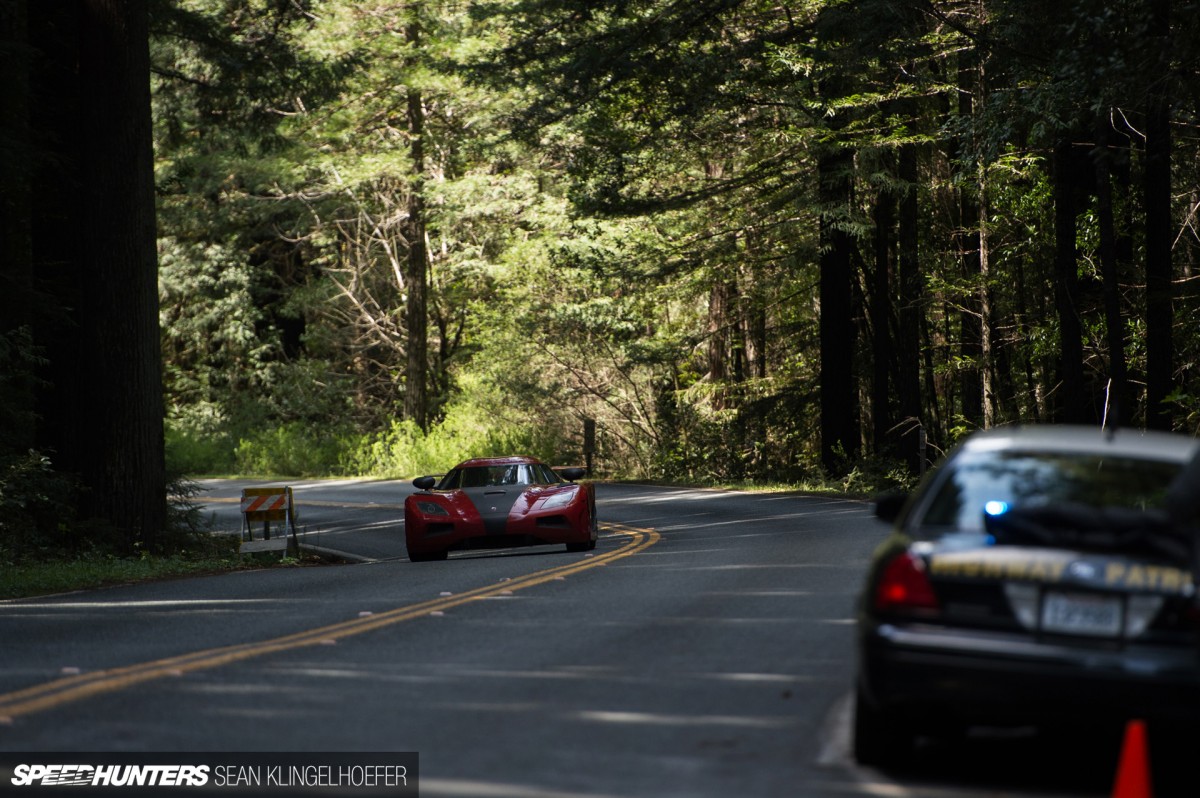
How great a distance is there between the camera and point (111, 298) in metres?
21.4

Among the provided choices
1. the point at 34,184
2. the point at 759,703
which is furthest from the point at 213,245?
the point at 759,703

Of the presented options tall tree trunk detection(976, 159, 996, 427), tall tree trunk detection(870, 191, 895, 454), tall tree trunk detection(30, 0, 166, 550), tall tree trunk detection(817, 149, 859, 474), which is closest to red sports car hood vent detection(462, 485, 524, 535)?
tall tree trunk detection(30, 0, 166, 550)

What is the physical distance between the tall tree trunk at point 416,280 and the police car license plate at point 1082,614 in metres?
44.4

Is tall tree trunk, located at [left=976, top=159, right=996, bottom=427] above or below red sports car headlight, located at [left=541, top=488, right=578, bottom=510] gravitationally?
above

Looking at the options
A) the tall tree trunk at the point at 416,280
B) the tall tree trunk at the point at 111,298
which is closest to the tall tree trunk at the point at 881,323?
the tall tree trunk at the point at 416,280

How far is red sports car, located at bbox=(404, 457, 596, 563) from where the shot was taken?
64.7ft

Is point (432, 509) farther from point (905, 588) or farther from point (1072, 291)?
point (905, 588)

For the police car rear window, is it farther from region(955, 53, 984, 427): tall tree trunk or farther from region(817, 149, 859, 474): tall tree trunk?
region(817, 149, 859, 474): tall tree trunk

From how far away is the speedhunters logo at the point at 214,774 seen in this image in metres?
6.45

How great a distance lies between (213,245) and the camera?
58625 millimetres

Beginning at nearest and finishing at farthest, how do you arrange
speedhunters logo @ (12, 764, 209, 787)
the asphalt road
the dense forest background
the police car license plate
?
the police car license plate → speedhunters logo @ (12, 764, 209, 787) → the asphalt road → the dense forest background

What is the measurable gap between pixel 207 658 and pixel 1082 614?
5.96 metres

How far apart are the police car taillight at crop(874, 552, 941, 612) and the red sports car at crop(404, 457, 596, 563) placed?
1320 centimetres

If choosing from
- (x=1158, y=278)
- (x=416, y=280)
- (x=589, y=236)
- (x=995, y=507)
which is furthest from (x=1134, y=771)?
(x=416, y=280)
